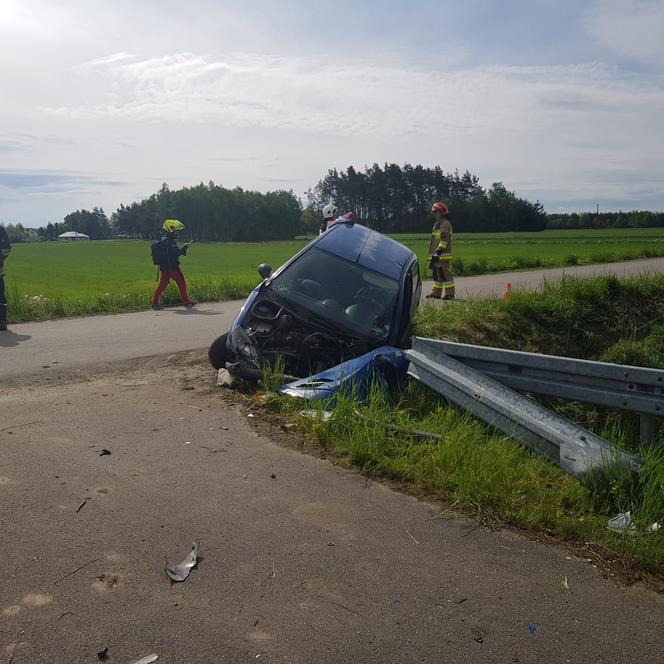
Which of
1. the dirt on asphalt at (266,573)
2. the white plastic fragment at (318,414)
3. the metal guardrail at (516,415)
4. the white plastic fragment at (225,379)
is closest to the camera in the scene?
the dirt on asphalt at (266,573)

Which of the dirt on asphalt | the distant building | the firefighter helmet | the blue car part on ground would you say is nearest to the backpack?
the firefighter helmet

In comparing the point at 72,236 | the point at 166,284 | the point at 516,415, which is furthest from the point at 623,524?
the point at 72,236

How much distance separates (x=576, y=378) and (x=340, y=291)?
111 inches

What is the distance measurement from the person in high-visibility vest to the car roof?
5811mm

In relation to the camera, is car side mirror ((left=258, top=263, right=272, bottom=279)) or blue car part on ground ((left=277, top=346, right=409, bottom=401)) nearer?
blue car part on ground ((left=277, top=346, right=409, bottom=401))

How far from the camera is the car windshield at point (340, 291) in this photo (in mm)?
7125

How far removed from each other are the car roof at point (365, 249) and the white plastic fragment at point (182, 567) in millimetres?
4833

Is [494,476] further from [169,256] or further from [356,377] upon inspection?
[169,256]

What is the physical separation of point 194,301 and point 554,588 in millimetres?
12474

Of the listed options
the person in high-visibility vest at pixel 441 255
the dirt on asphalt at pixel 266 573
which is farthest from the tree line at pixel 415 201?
the dirt on asphalt at pixel 266 573

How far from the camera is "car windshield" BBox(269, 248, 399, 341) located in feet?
23.4

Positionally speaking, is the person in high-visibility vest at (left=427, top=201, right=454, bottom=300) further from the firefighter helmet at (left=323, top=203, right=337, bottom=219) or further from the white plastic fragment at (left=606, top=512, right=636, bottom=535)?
the white plastic fragment at (left=606, top=512, right=636, bottom=535)

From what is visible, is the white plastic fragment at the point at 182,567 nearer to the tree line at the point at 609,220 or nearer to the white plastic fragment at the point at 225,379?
the white plastic fragment at the point at 225,379

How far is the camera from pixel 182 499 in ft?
13.6
